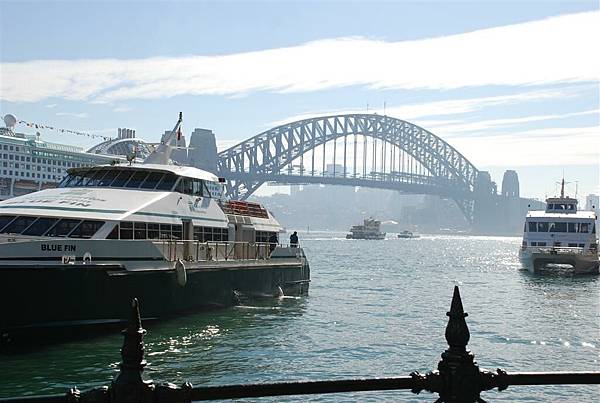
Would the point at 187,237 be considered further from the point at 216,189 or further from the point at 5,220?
the point at 216,189

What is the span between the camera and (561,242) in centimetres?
5556

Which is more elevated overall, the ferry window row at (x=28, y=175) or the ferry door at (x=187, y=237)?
the ferry window row at (x=28, y=175)

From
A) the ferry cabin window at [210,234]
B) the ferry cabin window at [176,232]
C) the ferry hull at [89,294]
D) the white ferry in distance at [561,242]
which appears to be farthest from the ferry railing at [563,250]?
the ferry cabin window at [176,232]

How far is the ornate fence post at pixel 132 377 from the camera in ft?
13.9

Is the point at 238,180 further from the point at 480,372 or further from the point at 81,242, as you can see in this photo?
the point at 480,372

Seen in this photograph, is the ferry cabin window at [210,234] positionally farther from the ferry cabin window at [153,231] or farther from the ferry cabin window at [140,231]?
the ferry cabin window at [140,231]

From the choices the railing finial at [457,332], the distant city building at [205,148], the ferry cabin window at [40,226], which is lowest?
the railing finial at [457,332]

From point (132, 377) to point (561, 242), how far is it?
56079 mm

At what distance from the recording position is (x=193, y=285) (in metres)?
22.6

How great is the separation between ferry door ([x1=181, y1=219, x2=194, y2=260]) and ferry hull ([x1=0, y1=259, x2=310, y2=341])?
2.25ft

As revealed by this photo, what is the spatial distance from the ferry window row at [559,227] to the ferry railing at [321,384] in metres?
54.8

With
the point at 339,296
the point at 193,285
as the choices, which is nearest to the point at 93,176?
the point at 193,285

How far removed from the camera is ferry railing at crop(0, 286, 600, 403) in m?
4.25

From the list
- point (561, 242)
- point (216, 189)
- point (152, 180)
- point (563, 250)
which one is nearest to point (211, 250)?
point (152, 180)
